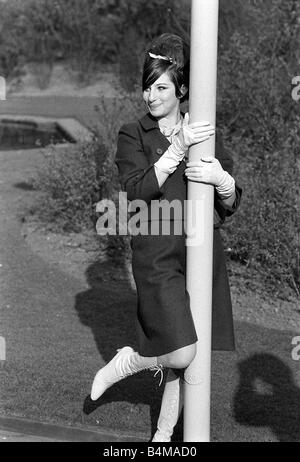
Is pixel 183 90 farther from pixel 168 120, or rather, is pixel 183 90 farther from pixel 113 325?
pixel 113 325

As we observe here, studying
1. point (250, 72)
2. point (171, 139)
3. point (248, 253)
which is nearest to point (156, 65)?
point (171, 139)

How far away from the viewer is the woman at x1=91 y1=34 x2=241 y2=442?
402 cm

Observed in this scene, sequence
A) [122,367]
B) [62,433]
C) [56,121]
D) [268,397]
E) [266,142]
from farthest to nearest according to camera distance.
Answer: [56,121] < [266,142] < [268,397] < [62,433] < [122,367]

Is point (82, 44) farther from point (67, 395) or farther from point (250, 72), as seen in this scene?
point (67, 395)

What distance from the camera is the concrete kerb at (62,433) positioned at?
454cm

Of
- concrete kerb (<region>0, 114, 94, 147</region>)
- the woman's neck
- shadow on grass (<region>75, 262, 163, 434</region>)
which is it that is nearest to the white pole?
the woman's neck

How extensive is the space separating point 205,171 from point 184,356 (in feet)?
2.58

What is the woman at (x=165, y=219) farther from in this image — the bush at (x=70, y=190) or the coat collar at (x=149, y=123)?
the bush at (x=70, y=190)

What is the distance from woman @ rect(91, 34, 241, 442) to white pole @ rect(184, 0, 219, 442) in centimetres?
4

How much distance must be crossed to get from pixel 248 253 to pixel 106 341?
1.60m

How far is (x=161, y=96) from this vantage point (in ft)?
13.8

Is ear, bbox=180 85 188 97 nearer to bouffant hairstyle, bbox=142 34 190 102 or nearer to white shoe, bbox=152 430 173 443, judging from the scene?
bouffant hairstyle, bbox=142 34 190 102

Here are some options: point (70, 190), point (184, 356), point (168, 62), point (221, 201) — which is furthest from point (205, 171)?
point (70, 190)

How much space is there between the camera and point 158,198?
4156 millimetres
